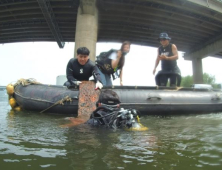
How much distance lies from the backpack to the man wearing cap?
5.29 feet

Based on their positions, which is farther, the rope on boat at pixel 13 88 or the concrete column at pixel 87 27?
the concrete column at pixel 87 27

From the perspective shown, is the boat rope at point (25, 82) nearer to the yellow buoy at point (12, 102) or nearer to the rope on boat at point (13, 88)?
the rope on boat at point (13, 88)

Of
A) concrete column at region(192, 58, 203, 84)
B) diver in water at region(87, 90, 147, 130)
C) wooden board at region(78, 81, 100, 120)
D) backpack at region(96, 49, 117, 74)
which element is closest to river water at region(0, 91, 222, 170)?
diver in water at region(87, 90, 147, 130)

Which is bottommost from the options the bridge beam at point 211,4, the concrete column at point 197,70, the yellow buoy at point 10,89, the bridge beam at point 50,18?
the yellow buoy at point 10,89

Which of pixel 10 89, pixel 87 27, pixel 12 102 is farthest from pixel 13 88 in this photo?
pixel 87 27

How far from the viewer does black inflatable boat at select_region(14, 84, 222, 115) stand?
5.23 metres

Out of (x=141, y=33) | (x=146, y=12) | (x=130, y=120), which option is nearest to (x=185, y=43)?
(x=141, y=33)

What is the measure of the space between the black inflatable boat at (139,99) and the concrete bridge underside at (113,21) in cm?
1061

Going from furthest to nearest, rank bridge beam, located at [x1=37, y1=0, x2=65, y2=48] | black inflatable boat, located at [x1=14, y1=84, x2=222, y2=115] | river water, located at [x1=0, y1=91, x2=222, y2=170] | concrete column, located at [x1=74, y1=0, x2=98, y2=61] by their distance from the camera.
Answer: concrete column, located at [x1=74, y1=0, x2=98, y2=61], bridge beam, located at [x1=37, y1=0, x2=65, y2=48], black inflatable boat, located at [x1=14, y1=84, x2=222, y2=115], river water, located at [x1=0, y1=91, x2=222, y2=170]

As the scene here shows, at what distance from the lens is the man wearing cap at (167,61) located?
589 centimetres

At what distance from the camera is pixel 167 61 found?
20.2ft

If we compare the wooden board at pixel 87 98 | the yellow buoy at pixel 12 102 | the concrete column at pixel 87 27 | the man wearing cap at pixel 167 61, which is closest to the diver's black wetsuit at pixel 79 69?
the wooden board at pixel 87 98

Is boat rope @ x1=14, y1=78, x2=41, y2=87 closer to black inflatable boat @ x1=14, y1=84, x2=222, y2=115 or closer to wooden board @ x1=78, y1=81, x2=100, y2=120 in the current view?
black inflatable boat @ x1=14, y1=84, x2=222, y2=115

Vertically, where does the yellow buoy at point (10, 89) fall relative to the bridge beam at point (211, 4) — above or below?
below
